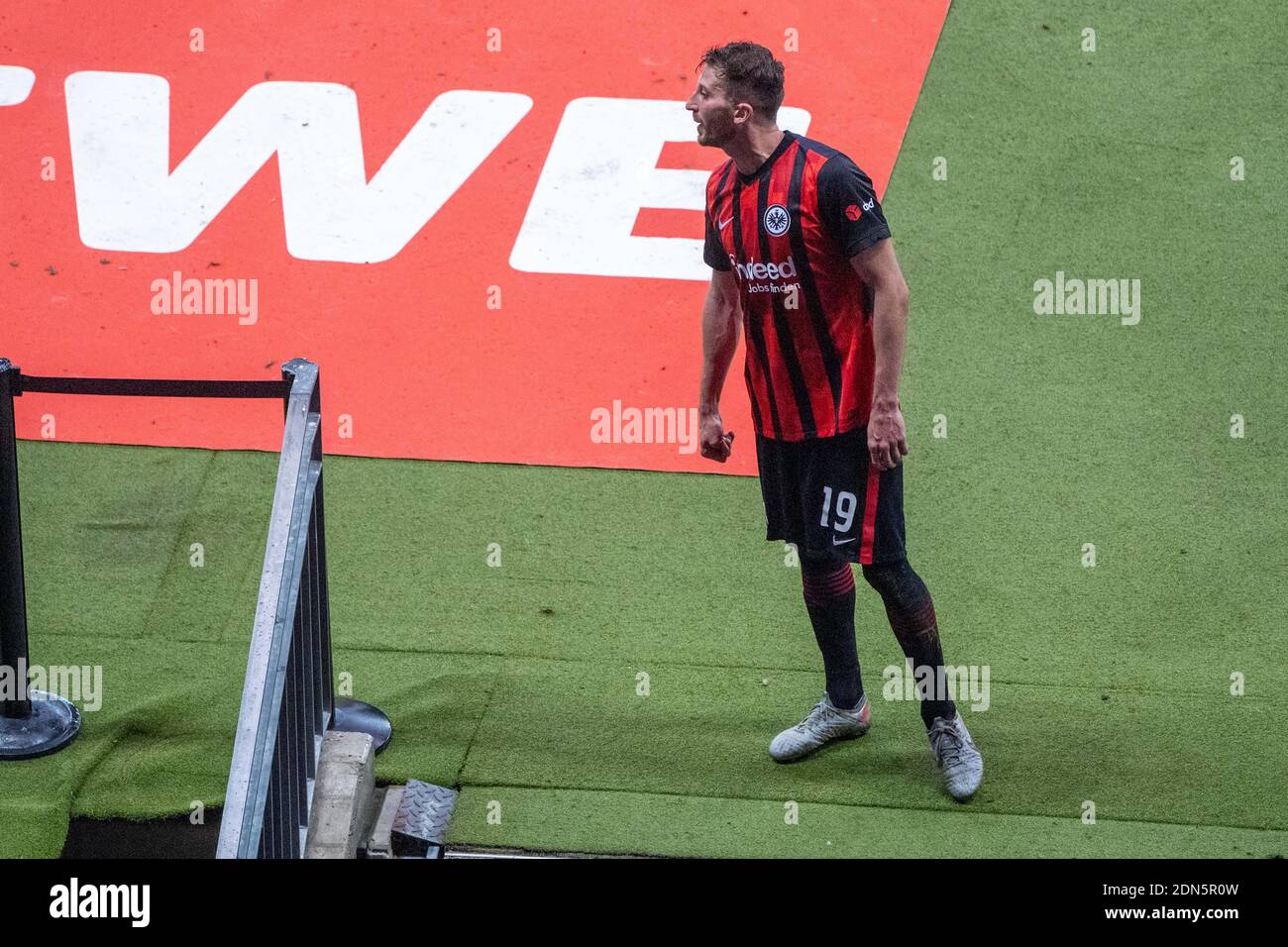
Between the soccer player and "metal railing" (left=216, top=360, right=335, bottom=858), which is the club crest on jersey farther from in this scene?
"metal railing" (left=216, top=360, right=335, bottom=858)

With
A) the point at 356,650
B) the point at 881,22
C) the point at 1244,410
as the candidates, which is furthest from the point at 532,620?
the point at 881,22

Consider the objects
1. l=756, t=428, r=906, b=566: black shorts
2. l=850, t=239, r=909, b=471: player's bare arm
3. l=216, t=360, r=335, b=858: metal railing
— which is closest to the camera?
l=216, t=360, r=335, b=858: metal railing

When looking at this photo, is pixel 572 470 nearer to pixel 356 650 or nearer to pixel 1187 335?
pixel 356 650

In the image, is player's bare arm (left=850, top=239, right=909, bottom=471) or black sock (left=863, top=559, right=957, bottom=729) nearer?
player's bare arm (left=850, top=239, right=909, bottom=471)

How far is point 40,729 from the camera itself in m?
4.96

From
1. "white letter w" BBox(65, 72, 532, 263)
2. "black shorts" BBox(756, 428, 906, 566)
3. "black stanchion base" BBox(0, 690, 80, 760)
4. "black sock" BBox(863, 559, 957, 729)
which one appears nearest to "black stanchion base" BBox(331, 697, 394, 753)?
"black stanchion base" BBox(0, 690, 80, 760)

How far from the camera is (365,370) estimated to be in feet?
21.7

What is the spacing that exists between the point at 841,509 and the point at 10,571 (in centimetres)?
243

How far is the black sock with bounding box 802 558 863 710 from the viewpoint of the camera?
4.77 metres

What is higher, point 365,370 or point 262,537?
point 365,370

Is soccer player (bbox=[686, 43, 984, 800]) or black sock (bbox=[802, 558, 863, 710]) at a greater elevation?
soccer player (bbox=[686, 43, 984, 800])

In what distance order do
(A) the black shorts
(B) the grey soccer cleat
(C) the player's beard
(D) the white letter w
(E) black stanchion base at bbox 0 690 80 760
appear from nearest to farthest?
(C) the player's beard
(A) the black shorts
(B) the grey soccer cleat
(E) black stanchion base at bbox 0 690 80 760
(D) the white letter w
